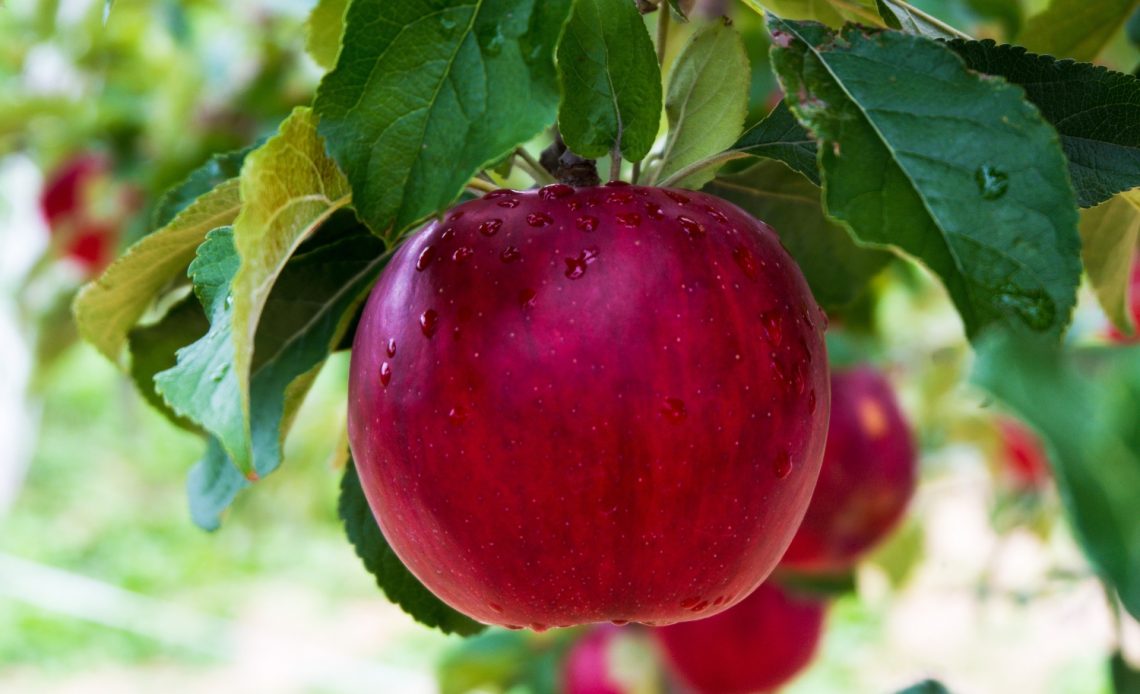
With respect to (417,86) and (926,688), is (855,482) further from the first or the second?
(417,86)

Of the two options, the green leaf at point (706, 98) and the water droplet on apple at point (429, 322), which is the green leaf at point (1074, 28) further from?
the water droplet on apple at point (429, 322)

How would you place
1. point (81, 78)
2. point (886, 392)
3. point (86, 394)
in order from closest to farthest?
point (886, 392), point (81, 78), point (86, 394)

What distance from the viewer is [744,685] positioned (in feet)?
4.29

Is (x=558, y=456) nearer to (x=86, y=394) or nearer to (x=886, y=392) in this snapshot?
(x=886, y=392)

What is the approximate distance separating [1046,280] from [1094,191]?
0.10 metres

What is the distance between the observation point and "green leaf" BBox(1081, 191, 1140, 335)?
59 cm

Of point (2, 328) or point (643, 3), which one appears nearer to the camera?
point (643, 3)

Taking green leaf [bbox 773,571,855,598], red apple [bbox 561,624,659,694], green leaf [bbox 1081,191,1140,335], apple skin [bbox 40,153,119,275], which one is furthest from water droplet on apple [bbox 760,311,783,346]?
apple skin [bbox 40,153,119,275]

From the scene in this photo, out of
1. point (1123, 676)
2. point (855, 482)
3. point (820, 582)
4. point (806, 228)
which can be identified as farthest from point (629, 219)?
point (820, 582)

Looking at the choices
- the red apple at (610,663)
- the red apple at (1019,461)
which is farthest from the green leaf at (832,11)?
the red apple at (1019,461)

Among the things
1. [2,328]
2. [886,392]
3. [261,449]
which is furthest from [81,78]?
[261,449]

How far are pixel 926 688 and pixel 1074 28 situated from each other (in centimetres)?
39

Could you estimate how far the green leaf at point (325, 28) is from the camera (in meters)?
0.56

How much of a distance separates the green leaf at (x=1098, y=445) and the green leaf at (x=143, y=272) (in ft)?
1.09
